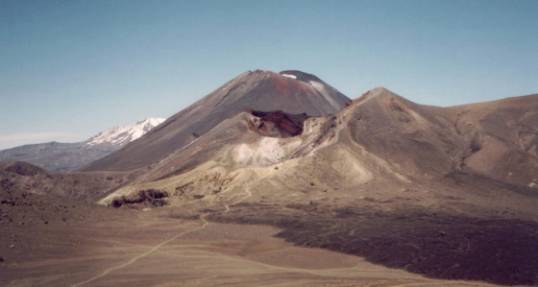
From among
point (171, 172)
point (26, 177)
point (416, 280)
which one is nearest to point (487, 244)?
point (416, 280)

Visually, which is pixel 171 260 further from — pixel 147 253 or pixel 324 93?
pixel 324 93

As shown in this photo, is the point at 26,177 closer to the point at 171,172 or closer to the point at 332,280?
the point at 171,172

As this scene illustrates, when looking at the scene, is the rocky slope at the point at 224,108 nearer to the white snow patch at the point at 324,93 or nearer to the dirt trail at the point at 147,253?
the white snow patch at the point at 324,93

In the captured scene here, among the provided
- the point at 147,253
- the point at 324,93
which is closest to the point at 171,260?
the point at 147,253

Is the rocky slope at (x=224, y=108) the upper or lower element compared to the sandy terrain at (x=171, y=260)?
upper

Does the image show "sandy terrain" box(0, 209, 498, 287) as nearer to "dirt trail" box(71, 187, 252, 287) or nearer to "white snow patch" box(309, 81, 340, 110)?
"dirt trail" box(71, 187, 252, 287)

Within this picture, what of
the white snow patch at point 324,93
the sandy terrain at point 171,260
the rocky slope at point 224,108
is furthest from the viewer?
the white snow patch at point 324,93

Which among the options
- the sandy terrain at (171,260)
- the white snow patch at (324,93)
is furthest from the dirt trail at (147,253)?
the white snow patch at (324,93)

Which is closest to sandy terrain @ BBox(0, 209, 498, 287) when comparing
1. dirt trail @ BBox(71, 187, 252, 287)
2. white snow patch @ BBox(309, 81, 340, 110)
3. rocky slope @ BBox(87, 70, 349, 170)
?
dirt trail @ BBox(71, 187, 252, 287)
